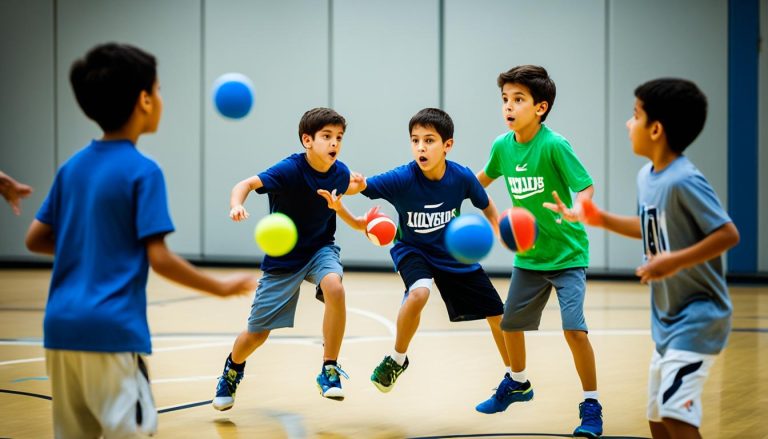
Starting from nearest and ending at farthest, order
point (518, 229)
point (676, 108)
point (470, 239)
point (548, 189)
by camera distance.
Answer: point (676, 108) → point (518, 229) → point (470, 239) → point (548, 189)

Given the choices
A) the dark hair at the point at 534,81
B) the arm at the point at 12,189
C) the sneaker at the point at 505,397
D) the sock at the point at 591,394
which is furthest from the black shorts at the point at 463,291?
the arm at the point at 12,189

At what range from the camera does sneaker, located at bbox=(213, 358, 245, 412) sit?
5.35 meters

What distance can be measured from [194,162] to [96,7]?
3.01 m

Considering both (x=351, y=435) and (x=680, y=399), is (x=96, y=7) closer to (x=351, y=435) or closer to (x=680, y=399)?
(x=351, y=435)

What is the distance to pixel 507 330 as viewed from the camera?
5379mm

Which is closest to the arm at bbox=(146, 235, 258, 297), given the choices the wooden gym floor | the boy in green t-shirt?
the wooden gym floor

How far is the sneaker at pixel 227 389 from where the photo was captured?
5.35m

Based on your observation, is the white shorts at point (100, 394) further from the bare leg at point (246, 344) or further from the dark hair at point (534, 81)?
the dark hair at point (534, 81)

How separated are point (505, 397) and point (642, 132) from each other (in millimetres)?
2206

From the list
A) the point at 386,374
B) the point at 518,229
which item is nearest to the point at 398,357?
the point at 386,374

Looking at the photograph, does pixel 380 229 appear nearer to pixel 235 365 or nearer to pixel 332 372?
pixel 332 372

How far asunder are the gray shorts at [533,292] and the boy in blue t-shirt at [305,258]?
978 millimetres

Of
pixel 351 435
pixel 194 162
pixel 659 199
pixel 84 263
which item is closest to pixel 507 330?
pixel 351 435

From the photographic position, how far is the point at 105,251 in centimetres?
308
